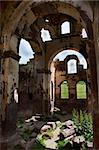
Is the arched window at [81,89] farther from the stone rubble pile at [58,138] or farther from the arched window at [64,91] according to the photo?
the stone rubble pile at [58,138]

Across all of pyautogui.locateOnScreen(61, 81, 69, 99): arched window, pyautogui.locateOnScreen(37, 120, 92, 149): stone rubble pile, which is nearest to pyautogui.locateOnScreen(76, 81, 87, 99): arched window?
pyautogui.locateOnScreen(61, 81, 69, 99): arched window

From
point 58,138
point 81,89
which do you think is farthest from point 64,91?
point 58,138

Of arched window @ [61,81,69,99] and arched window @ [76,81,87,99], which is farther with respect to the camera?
arched window @ [76,81,87,99]

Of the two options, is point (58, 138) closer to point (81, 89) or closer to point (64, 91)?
point (64, 91)

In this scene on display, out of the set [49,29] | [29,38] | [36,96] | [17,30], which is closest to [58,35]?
[49,29]

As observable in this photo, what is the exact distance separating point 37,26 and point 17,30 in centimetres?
486

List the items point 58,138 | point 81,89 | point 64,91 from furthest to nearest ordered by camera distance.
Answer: point 81,89 < point 64,91 < point 58,138

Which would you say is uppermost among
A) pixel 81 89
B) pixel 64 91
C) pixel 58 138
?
pixel 81 89

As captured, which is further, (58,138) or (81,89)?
(81,89)

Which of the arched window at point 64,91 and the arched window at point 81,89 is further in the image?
the arched window at point 81,89

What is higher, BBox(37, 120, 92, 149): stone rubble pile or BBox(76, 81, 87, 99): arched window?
BBox(76, 81, 87, 99): arched window

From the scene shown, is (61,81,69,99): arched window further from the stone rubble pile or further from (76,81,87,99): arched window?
the stone rubble pile

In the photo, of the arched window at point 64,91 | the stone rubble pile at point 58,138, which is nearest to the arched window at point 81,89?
the arched window at point 64,91

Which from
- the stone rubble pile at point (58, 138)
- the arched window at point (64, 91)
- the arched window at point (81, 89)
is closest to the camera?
the stone rubble pile at point (58, 138)
